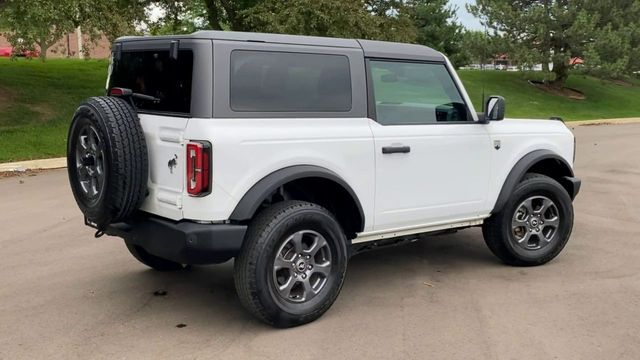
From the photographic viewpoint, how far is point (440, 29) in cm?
3438

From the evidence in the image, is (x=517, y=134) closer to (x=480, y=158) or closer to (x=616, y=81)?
(x=480, y=158)

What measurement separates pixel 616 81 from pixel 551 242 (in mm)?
37460

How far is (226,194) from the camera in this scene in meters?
3.85

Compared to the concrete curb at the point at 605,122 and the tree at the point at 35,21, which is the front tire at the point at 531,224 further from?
the concrete curb at the point at 605,122

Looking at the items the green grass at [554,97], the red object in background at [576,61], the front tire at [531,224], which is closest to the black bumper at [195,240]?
the front tire at [531,224]

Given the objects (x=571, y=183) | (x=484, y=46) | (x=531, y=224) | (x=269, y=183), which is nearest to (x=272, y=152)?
(x=269, y=183)

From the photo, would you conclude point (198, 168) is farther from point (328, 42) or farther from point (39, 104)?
point (39, 104)

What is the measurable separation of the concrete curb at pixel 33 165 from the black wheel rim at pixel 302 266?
8.64 meters

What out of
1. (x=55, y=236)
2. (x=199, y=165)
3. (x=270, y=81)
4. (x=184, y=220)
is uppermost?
(x=270, y=81)

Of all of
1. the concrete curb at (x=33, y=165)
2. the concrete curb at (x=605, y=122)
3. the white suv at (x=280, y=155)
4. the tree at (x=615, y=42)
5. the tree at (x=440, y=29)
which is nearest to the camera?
the white suv at (x=280, y=155)

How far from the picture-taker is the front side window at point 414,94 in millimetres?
4676

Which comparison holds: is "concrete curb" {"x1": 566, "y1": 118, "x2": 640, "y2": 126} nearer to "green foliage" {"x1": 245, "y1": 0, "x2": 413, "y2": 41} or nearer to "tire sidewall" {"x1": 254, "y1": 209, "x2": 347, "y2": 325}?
"green foliage" {"x1": 245, "y1": 0, "x2": 413, "y2": 41}

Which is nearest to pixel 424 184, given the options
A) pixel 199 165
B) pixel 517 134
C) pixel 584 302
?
pixel 517 134

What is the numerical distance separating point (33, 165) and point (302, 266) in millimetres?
8978
